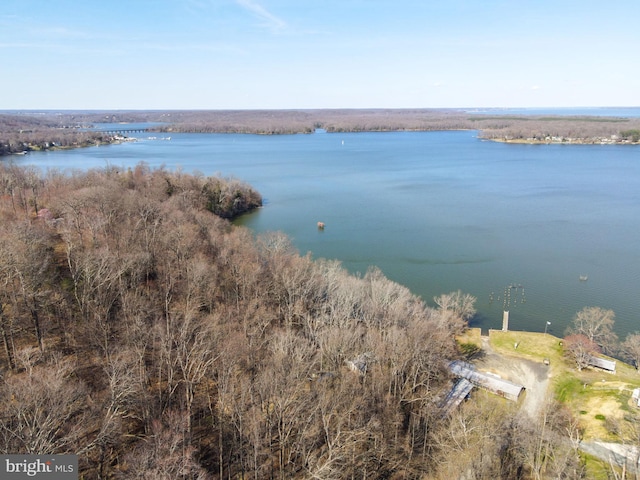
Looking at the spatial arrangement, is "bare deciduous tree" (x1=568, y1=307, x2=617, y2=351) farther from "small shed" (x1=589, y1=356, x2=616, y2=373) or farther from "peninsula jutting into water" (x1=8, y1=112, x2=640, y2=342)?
"peninsula jutting into water" (x1=8, y1=112, x2=640, y2=342)

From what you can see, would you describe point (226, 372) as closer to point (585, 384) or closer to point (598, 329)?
point (585, 384)

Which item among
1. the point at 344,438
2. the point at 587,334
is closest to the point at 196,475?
the point at 344,438

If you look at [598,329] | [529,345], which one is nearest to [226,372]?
[529,345]

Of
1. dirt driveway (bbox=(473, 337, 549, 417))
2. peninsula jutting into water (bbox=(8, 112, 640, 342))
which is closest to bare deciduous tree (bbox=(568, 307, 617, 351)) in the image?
peninsula jutting into water (bbox=(8, 112, 640, 342))

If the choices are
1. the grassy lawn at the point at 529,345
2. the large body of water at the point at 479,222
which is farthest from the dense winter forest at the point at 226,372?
the large body of water at the point at 479,222

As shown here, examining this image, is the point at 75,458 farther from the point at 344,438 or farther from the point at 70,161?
the point at 70,161
